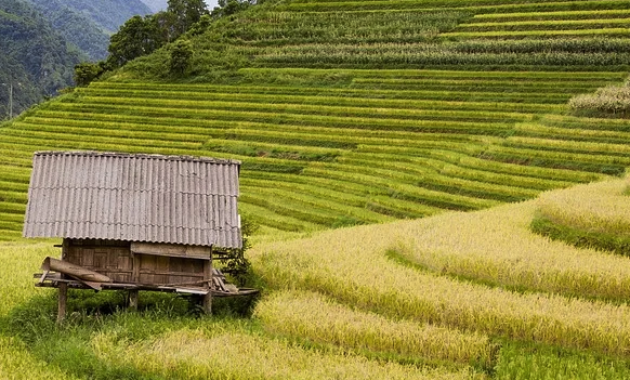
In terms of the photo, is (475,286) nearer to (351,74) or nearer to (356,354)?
(356,354)

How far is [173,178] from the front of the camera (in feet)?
47.3

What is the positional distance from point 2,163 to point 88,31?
142545 mm

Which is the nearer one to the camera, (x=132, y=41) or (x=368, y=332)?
(x=368, y=332)

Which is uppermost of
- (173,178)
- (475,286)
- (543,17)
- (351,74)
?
(543,17)

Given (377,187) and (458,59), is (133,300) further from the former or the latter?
(458,59)

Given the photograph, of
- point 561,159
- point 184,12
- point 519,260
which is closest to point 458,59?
point 561,159

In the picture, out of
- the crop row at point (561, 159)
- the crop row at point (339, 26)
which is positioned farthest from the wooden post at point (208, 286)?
the crop row at point (339, 26)

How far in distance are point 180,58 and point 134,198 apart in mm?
35811

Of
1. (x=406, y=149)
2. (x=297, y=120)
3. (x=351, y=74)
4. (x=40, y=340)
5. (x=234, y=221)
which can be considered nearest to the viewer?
(x=40, y=340)

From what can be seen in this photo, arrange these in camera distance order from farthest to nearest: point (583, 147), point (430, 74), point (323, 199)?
point (430, 74) < point (583, 147) < point (323, 199)

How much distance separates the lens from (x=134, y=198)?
46.0ft

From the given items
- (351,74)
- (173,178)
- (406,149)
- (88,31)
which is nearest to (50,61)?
(88,31)

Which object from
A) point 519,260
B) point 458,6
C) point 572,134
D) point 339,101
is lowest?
point 519,260

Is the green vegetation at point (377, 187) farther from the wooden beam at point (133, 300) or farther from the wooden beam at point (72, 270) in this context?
the wooden beam at point (72, 270)
